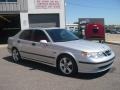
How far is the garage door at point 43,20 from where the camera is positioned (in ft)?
74.4

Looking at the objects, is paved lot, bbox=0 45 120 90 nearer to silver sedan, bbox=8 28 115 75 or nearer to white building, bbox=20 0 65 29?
silver sedan, bbox=8 28 115 75

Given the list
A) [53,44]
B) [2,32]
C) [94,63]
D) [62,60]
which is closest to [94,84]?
[94,63]

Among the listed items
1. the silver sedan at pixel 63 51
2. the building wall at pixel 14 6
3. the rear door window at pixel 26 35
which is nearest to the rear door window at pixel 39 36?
the silver sedan at pixel 63 51

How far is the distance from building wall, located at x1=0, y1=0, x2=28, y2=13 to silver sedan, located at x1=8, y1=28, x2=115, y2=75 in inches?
464

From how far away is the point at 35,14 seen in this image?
2269cm

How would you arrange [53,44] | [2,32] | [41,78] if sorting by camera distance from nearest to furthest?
[41,78] < [53,44] < [2,32]

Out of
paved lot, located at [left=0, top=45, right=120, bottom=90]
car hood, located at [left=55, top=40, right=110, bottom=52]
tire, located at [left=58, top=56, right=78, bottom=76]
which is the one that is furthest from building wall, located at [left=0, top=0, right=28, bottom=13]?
tire, located at [left=58, top=56, right=78, bottom=76]

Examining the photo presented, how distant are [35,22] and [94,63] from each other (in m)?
16.0

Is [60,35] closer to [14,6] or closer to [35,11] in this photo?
[14,6]

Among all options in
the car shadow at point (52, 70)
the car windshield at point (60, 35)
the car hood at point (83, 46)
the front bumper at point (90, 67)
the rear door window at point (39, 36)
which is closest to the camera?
the front bumper at point (90, 67)

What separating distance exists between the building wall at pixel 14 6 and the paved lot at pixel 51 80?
13000 millimetres

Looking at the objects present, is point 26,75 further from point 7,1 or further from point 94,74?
point 7,1

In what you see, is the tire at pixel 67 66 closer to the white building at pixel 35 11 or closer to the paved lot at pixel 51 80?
the paved lot at pixel 51 80

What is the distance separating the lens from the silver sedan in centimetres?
740
